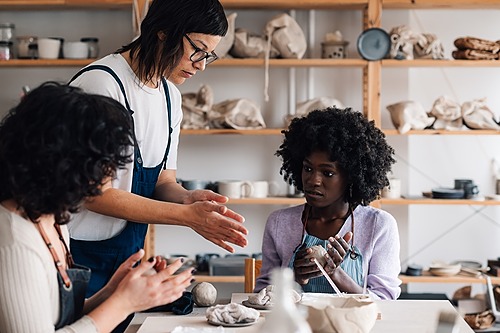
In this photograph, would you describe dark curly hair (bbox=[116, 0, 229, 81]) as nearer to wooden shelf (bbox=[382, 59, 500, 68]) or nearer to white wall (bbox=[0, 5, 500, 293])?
wooden shelf (bbox=[382, 59, 500, 68])

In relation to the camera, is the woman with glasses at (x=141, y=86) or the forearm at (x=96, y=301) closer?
the forearm at (x=96, y=301)

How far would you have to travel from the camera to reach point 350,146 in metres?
2.61

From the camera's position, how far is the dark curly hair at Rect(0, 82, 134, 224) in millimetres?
1481

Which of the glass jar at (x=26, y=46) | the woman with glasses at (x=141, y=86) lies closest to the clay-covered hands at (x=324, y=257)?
the woman with glasses at (x=141, y=86)

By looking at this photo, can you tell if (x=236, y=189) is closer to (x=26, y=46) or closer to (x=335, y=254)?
(x=26, y=46)

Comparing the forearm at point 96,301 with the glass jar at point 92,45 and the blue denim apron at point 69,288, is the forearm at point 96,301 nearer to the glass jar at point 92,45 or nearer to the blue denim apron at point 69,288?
the blue denim apron at point 69,288

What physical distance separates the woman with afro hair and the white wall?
159 cm

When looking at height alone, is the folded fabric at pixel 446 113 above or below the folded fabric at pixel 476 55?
below

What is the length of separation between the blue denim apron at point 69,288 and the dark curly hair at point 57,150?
0.36 ft

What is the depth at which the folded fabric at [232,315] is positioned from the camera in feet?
6.12

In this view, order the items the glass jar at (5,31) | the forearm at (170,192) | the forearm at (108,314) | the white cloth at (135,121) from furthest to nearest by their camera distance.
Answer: the glass jar at (5,31) → the forearm at (170,192) → the white cloth at (135,121) → the forearm at (108,314)

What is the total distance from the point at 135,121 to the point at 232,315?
2.43 feet

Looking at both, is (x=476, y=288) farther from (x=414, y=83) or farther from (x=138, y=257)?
(x=138, y=257)

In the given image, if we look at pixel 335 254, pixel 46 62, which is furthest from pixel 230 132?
pixel 335 254
